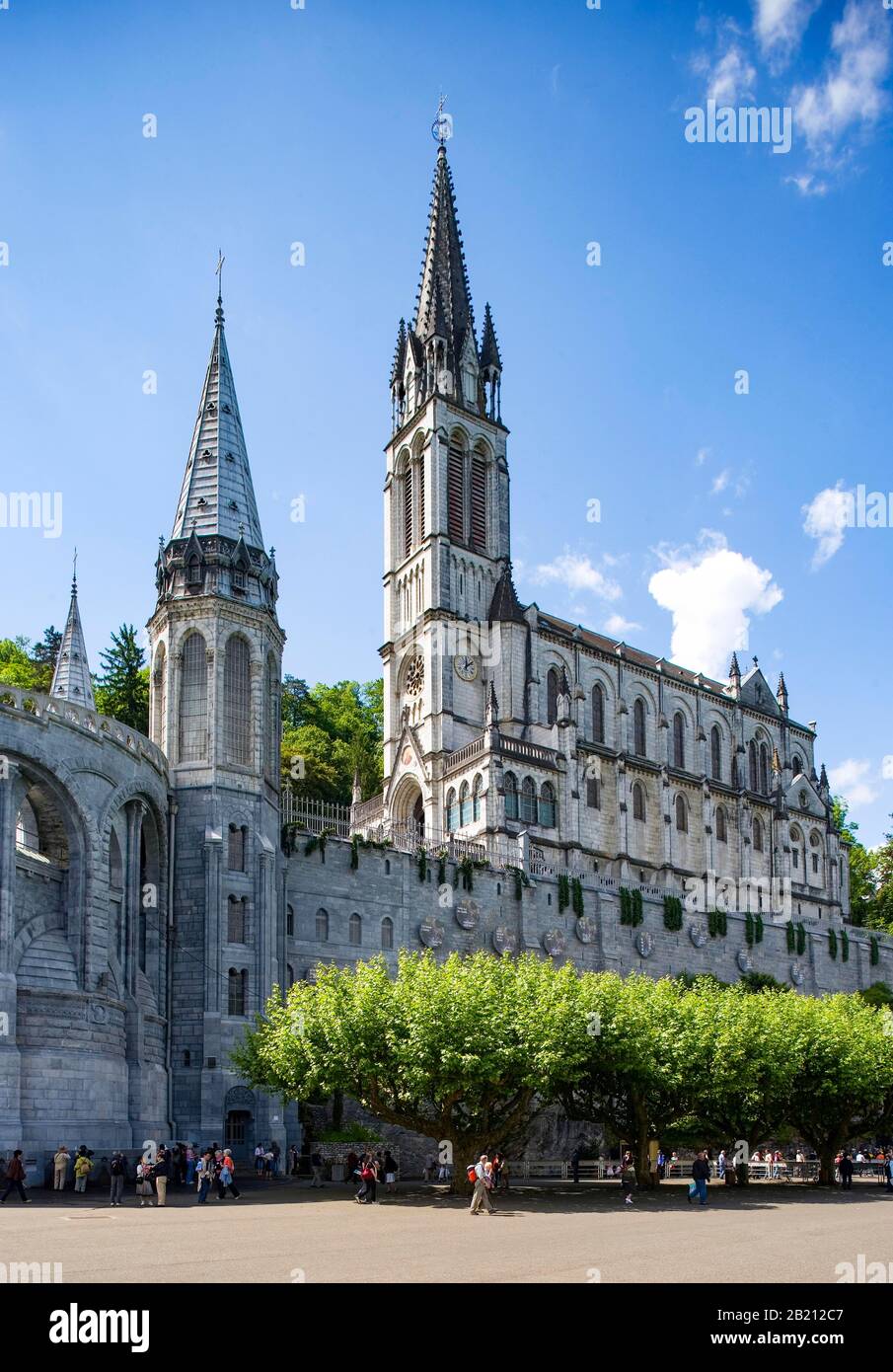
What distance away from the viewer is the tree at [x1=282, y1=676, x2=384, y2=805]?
8962 cm

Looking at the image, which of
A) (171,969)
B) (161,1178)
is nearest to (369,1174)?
(161,1178)

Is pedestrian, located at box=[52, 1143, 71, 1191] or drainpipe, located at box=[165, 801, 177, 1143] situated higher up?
drainpipe, located at box=[165, 801, 177, 1143]

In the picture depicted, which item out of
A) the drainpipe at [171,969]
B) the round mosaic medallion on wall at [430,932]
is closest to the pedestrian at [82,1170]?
the drainpipe at [171,969]

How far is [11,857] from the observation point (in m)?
39.1

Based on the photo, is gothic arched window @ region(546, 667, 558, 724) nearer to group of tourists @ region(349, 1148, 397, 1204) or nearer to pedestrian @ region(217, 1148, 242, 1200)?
group of tourists @ region(349, 1148, 397, 1204)

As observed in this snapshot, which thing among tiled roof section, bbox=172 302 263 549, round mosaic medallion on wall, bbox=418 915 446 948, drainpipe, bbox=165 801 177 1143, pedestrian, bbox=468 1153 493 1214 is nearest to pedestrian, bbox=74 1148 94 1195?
drainpipe, bbox=165 801 177 1143

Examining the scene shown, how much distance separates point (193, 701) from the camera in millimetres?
50094

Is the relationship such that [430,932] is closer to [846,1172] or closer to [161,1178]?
[846,1172]

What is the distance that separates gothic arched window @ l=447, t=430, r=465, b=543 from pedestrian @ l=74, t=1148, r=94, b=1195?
56.8 meters

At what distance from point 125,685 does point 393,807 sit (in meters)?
18.1

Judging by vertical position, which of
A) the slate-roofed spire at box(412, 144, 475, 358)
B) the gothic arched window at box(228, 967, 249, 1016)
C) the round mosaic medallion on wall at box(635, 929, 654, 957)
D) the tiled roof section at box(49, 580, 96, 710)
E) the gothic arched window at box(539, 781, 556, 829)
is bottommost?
the gothic arched window at box(228, 967, 249, 1016)

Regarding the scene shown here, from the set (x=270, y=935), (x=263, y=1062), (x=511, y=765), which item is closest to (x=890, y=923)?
(x=511, y=765)

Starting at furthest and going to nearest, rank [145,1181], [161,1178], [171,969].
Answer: [171,969] < [145,1181] < [161,1178]
